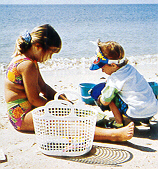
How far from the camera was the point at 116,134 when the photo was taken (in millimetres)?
2586

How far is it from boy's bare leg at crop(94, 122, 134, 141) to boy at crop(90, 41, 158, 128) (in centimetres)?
19

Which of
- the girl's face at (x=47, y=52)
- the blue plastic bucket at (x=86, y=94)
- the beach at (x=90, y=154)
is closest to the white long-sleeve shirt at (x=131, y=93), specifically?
the beach at (x=90, y=154)

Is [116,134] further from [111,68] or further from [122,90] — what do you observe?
[111,68]

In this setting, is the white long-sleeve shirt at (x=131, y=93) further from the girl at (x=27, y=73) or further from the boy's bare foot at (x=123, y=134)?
the girl at (x=27, y=73)

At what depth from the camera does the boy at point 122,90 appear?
2.68 meters

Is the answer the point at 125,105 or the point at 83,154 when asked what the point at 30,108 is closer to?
the point at 83,154

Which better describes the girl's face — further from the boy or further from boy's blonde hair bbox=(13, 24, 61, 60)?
the boy

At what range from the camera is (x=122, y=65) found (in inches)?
111

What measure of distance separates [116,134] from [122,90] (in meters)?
0.47

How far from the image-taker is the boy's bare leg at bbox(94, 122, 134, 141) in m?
2.55

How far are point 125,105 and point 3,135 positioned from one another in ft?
4.43

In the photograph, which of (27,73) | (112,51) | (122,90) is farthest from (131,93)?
(27,73)

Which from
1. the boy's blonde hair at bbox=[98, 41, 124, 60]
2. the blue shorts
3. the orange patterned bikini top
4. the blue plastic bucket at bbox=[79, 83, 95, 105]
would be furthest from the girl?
the blue plastic bucket at bbox=[79, 83, 95, 105]

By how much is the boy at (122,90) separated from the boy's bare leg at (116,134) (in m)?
0.19
